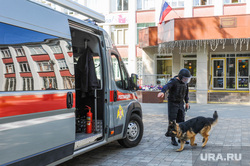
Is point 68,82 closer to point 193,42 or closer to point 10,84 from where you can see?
point 10,84

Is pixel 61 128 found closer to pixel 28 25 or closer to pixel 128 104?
pixel 28 25

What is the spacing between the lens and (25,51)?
366 centimetres

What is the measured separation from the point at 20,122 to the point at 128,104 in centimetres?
316

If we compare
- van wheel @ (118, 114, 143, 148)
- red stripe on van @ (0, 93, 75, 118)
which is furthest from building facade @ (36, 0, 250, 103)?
red stripe on van @ (0, 93, 75, 118)

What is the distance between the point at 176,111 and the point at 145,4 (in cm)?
2028

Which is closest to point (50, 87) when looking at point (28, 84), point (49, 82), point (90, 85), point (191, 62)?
point (49, 82)

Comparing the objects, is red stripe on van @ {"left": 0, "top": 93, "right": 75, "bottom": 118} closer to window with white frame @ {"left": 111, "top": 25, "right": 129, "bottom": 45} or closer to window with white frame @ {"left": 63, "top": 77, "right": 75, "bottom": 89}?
window with white frame @ {"left": 63, "top": 77, "right": 75, "bottom": 89}

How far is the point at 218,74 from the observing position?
21.0 metres

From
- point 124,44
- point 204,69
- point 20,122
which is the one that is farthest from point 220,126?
point 124,44

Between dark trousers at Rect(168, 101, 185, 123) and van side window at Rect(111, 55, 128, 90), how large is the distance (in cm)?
123

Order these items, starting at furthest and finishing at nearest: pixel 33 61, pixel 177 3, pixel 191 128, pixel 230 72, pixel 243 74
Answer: pixel 177 3, pixel 230 72, pixel 243 74, pixel 191 128, pixel 33 61

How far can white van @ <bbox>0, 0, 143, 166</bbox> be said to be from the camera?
3344mm

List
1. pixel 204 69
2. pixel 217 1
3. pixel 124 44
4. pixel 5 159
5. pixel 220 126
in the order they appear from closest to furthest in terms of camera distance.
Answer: pixel 5 159, pixel 220 126, pixel 204 69, pixel 217 1, pixel 124 44

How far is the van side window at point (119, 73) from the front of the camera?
5984mm
